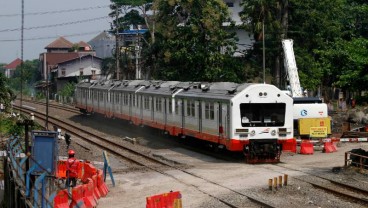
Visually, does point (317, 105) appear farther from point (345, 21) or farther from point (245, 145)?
point (345, 21)

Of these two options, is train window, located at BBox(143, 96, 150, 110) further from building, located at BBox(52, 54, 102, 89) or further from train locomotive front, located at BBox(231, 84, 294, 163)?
building, located at BBox(52, 54, 102, 89)

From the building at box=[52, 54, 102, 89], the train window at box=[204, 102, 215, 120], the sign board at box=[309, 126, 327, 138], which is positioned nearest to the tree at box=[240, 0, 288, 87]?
the sign board at box=[309, 126, 327, 138]

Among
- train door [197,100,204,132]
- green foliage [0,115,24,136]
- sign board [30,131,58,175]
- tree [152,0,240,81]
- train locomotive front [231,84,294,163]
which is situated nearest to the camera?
sign board [30,131,58,175]

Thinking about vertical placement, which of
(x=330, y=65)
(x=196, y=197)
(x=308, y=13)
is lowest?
(x=196, y=197)

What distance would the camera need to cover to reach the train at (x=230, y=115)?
24.8m

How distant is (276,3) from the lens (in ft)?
173

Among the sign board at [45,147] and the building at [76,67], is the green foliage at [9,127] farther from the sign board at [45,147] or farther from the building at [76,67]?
the building at [76,67]

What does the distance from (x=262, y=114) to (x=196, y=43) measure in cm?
2566

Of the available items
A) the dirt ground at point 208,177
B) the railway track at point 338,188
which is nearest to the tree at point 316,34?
the dirt ground at point 208,177

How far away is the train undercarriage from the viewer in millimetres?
24766

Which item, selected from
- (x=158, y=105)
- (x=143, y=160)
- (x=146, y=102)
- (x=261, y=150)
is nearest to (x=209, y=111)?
(x=261, y=150)

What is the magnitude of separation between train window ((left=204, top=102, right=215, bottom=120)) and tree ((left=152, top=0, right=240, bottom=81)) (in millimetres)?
21960

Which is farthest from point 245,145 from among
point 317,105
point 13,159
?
point 317,105

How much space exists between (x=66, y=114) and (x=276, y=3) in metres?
19.4
